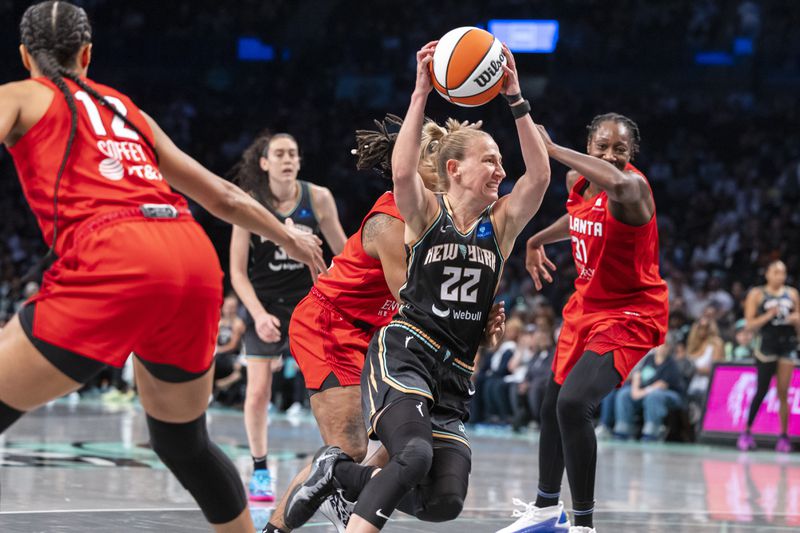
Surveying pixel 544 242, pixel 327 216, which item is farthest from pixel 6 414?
pixel 327 216

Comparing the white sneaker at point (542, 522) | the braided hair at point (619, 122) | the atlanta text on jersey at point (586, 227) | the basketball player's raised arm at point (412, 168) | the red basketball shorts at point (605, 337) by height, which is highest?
the braided hair at point (619, 122)

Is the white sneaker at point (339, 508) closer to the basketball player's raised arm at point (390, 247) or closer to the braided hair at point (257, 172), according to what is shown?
the basketball player's raised arm at point (390, 247)

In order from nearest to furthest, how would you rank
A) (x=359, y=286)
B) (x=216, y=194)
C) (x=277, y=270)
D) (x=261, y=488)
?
(x=216, y=194)
(x=359, y=286)
(x=261, y=488)
(x=277, y=270)

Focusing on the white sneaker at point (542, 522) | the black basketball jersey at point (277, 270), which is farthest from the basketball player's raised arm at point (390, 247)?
the black basketball jersey at point (277, 270)

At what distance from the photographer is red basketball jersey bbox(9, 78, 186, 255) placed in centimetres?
360

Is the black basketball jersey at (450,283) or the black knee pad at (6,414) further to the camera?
the black basketball jersey at (450,283)

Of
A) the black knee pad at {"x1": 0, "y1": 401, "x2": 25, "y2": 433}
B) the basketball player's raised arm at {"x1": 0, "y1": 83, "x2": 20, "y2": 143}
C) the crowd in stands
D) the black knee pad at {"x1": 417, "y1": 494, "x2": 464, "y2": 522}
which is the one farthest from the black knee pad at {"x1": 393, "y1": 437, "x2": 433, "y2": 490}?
the crowd in stands

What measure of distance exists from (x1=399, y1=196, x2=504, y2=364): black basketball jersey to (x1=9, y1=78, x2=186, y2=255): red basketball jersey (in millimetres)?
1400

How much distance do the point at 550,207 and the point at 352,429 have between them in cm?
1601

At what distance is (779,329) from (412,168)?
8.96 m

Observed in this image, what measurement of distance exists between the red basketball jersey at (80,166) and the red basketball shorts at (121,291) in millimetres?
62

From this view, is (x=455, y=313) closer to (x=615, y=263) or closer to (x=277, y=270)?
(x=615, y=263)

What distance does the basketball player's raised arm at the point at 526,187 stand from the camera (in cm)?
486

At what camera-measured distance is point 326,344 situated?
5352 millimetres
